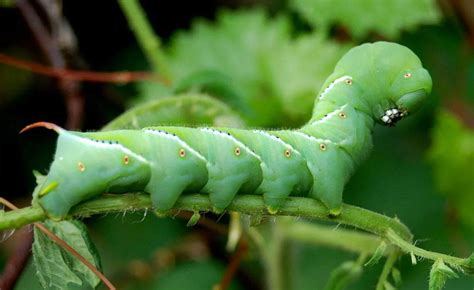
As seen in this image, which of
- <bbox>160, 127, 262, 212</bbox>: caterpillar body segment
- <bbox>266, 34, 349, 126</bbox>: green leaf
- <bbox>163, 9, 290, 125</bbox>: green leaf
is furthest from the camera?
<bbox>163, 9, 290, 125</bbox>: green leaf

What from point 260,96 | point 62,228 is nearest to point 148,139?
point 62,228

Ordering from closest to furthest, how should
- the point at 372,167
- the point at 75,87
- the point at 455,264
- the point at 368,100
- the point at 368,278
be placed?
the point at 455,264 < the point at 368,100 < the point at 75,87 < the point at 368,278 < the point at 372,167

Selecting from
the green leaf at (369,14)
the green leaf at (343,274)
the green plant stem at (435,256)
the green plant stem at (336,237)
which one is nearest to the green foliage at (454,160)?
the green leaf at (369,14)

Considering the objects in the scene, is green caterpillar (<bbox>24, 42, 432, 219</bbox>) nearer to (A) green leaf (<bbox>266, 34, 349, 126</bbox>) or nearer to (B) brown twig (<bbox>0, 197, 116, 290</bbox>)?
(B) brown twig (<bbox>0, 197, 116, 290</bbox>)

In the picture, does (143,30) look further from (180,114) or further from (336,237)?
(336,237)

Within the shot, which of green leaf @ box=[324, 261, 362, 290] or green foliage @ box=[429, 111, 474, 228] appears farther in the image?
green foliage @ box=[429, 111, 474, 228]

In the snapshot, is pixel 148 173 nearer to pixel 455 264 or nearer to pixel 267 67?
pixel 455 264

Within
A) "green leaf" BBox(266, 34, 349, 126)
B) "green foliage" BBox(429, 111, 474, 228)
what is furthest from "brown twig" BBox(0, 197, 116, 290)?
"green foliage" BBox(429, 111, 474, 228)
